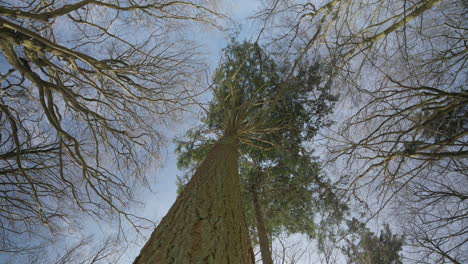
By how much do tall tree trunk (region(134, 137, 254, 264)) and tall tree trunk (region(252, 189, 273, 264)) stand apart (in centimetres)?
289

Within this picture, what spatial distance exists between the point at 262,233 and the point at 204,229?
4.37 meters

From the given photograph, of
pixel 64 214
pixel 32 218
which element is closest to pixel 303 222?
pixel 64 214

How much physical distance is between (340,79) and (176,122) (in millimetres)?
3776

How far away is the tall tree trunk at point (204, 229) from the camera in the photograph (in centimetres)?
156

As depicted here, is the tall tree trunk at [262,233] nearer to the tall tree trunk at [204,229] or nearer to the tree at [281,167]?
the tree at [281,167]

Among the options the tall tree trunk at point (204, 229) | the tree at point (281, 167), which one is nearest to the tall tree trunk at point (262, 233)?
the tree at point (281, 167)

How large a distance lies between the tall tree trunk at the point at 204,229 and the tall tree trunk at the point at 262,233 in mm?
2892

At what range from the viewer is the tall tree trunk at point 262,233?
5.14 m

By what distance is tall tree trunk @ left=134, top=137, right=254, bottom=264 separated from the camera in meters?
1.56

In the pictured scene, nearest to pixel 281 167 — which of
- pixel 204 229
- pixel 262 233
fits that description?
pixel 262 233

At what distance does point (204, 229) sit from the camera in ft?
6.02

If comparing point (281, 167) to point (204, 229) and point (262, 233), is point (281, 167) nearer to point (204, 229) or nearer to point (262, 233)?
point (262, 233)

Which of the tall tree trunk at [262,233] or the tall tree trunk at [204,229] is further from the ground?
the tall tree trunk at [262,233]

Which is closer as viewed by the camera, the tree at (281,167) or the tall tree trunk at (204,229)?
the tall tree trunk at (204,229)
